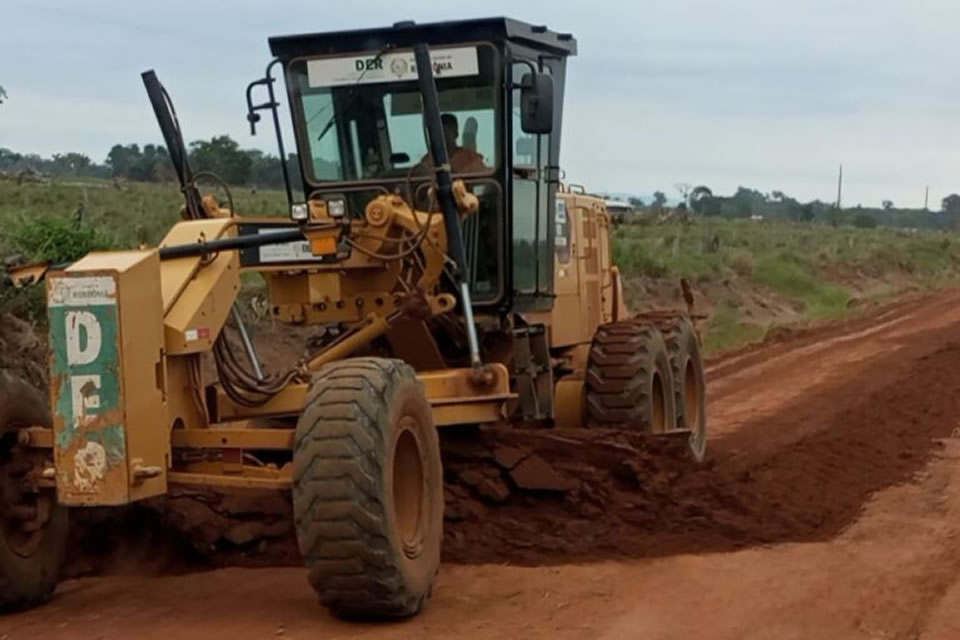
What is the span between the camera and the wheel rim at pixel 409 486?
741cm

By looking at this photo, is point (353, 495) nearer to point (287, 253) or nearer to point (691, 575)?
A: point (691, 575)

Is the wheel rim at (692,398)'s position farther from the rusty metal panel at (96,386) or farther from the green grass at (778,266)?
the green grass at (778,266)

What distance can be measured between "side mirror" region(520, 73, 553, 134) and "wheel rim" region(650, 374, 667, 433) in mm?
2881

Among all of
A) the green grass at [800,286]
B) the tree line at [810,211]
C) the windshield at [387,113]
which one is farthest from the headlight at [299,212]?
the tree line at [810,211]

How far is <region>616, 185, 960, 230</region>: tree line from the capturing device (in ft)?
293

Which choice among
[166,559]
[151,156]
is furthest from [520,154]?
[151,156]

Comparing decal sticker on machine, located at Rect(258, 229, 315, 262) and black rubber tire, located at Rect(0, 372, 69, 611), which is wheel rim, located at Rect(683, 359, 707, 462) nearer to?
decal sticker on machine, located at Rect(258, 229, 315, 262)

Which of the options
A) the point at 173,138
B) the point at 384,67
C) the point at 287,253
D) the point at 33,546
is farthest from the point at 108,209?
the point at 33,546

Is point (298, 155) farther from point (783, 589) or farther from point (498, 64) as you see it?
point (783, 589)

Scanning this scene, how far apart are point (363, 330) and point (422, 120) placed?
1.63 meters

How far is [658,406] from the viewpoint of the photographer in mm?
11711

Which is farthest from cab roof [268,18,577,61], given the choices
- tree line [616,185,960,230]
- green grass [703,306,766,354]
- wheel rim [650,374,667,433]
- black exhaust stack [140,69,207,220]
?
tree line [616,185,960,230]

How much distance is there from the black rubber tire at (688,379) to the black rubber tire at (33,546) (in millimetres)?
5680

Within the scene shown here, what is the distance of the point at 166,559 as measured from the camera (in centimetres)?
846
